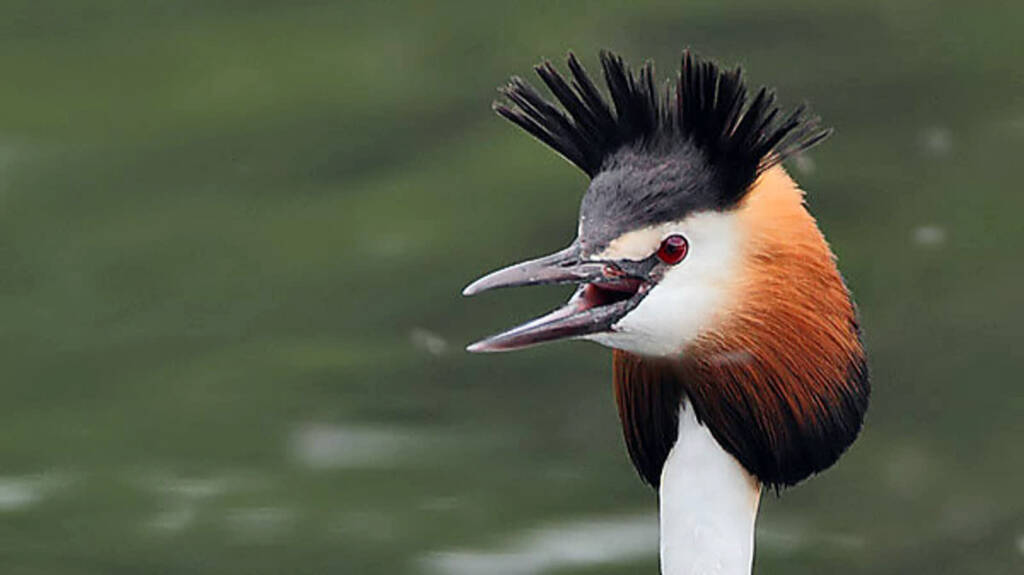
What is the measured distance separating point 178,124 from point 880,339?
7.32ft

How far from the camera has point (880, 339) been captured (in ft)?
21.4

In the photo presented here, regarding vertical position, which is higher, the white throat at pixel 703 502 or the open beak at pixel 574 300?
the open beak at pixel 574 300

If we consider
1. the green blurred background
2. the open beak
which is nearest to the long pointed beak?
the open beak

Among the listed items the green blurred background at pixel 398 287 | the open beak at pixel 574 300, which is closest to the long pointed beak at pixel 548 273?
the open beak at pixel 574 300

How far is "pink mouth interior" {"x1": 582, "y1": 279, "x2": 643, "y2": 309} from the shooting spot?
3.79 metres

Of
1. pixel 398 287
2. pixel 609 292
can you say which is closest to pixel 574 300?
pixel 609 292

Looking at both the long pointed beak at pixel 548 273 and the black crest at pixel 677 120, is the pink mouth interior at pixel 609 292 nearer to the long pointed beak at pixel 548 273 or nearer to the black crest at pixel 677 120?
the long pointed beak at pixel 548 273

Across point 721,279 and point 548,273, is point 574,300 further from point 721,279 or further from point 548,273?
point 721,279

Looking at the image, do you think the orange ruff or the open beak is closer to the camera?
the open beak

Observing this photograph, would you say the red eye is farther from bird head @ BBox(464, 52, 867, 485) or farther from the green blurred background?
the green blurred background

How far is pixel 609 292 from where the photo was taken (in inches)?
151

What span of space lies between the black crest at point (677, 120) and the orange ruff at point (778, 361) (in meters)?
0.06

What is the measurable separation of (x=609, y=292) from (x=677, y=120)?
29 centimetres

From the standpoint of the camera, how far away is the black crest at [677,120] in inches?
150
